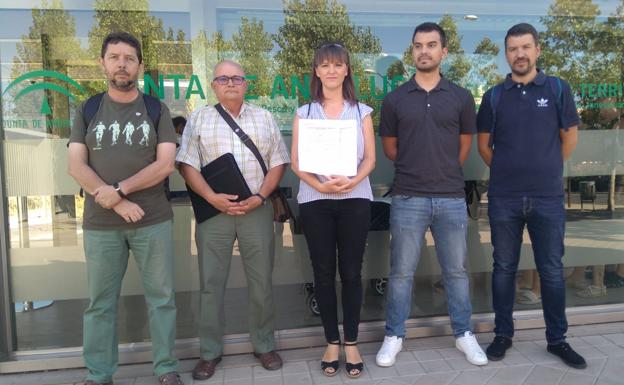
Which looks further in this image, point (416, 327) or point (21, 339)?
point (416, 327)

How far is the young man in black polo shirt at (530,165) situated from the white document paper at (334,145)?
1.05 metres

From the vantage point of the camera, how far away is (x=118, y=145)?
9.29ft

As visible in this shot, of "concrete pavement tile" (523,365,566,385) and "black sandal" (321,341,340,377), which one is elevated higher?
"black sandal" (321,341,340,377)

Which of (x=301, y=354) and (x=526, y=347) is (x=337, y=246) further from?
(x=526, y=347)

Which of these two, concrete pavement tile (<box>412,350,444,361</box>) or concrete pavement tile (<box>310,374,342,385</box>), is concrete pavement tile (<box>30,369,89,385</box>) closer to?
concrete pavement tile (<box>310,374,342,385</box>)

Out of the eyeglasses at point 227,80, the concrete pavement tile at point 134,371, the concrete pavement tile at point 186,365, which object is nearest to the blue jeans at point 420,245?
the eyeglasses at point 227,80

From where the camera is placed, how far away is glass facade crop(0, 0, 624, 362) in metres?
3.54

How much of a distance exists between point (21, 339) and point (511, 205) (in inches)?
142

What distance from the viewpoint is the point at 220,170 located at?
3.08 meters

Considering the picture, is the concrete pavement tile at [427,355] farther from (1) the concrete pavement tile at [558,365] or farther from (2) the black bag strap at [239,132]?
(2) the black bag strap at [239,132]

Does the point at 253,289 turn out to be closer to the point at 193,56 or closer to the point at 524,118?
the point at 193,56

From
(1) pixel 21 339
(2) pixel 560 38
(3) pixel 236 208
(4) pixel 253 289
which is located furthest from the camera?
(2) pixel 560 38

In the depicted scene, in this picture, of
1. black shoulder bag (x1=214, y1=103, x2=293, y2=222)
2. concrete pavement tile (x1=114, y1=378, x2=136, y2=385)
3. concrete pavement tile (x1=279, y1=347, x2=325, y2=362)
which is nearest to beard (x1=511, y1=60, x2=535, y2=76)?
black shoulder bag (x1=214, y1=103, x2=293, y2=222)

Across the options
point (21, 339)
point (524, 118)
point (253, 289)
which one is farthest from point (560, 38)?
point (21, 339)
